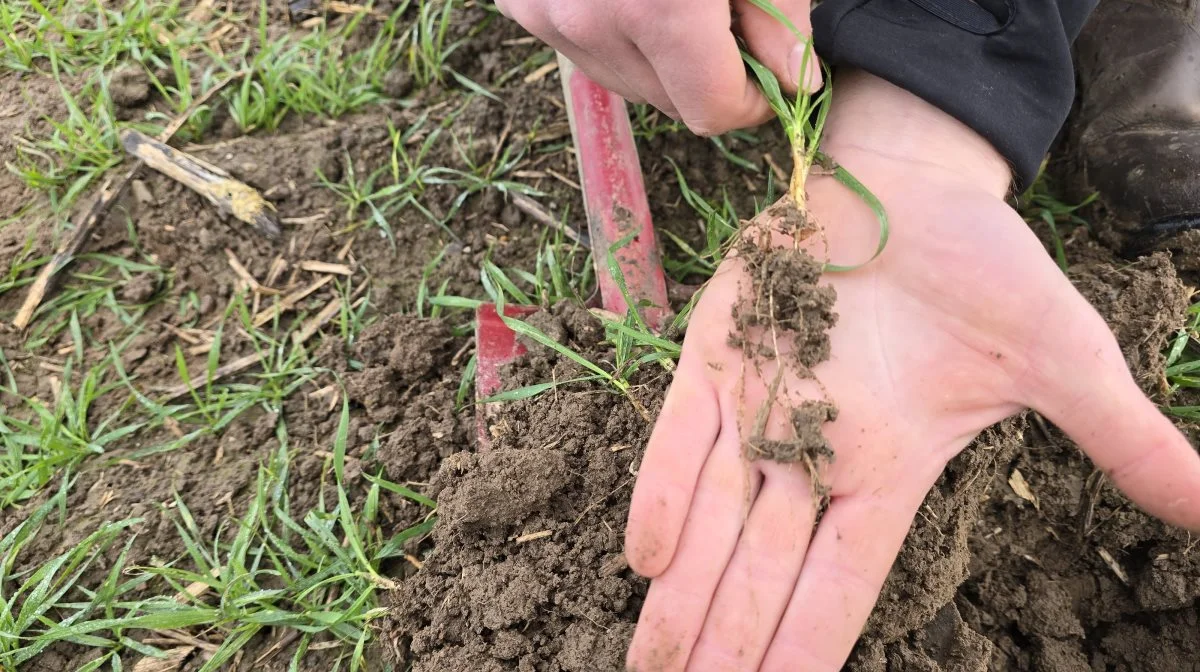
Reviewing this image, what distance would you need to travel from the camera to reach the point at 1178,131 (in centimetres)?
193

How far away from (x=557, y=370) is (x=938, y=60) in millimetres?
1090

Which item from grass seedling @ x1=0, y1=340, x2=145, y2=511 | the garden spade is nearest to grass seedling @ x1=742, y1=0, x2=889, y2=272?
the garden spade

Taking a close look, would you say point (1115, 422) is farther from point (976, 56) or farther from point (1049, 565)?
point (976, 56)

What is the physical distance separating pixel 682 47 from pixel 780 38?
0.90 feet

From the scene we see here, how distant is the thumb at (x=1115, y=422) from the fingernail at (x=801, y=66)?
0.66 meters

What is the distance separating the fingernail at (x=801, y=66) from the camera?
155 centimetres

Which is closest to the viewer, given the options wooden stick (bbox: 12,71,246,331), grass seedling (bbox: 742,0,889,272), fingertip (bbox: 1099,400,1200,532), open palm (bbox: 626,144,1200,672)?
fingertip (bbox: 1099,400,1200,532)

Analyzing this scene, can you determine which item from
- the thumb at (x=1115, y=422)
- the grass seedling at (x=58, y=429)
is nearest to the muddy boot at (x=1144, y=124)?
the thumb at (x=1115, y=422)

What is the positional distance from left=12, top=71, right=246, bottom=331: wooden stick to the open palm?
74.3 inches

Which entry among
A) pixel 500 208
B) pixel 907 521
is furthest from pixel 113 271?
pixel 907 521

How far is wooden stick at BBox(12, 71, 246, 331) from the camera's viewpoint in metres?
2.22

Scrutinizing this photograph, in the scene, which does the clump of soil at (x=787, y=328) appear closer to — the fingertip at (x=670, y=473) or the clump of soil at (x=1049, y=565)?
the fingertip at (x=670, y=473)

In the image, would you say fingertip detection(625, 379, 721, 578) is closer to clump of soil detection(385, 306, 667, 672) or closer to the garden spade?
clump of soil detection(385, 306, 667, 672)

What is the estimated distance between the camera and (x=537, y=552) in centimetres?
159
